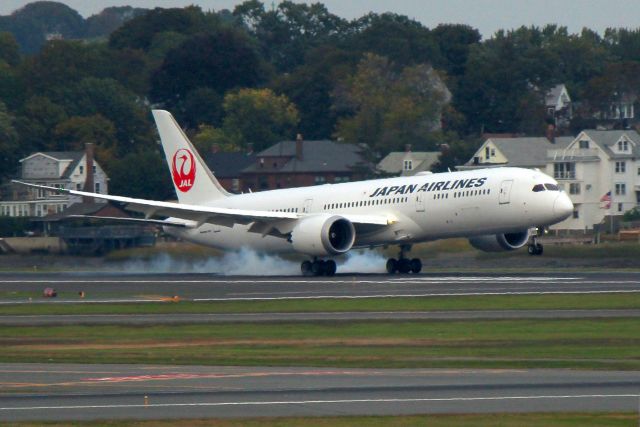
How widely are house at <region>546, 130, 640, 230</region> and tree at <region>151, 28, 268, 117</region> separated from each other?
5906cm

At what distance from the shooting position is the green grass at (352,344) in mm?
30688

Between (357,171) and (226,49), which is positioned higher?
(226,49)

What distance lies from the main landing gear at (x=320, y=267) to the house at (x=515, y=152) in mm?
68646

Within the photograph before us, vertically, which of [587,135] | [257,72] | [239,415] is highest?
[257,72]

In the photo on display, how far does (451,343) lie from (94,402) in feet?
37.5

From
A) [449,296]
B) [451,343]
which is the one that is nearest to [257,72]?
[449,296]

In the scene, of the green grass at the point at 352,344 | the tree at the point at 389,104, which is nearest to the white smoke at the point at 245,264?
the green grass at the point at 352,344

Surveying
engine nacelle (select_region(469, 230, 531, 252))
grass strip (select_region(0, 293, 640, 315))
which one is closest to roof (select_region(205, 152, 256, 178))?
engine nacelle (select_region(469, 230, 531, 252))

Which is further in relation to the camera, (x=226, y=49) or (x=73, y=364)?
(x=226, y=49)

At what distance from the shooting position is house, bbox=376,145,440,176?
435 ft

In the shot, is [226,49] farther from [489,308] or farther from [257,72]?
[489,308]

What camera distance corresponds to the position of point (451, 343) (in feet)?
111

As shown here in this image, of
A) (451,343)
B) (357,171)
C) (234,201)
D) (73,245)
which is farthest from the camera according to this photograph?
(357,171)

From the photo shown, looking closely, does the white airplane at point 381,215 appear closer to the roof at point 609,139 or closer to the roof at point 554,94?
the roof at point 609,139
